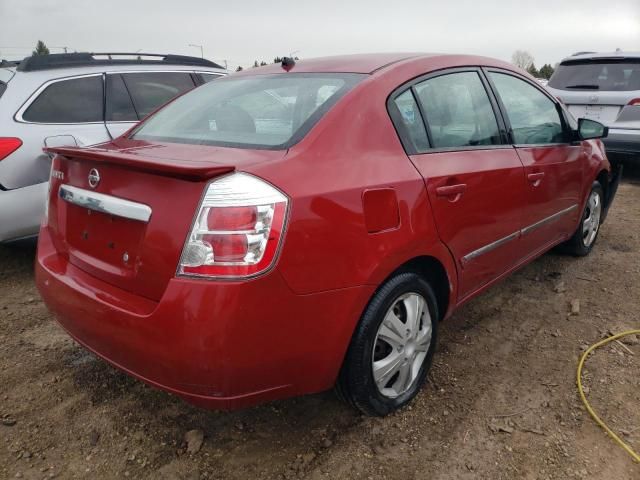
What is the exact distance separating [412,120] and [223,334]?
1278 millimetres

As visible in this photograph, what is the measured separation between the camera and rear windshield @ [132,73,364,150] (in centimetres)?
204

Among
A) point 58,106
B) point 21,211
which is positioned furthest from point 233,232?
point 58,106

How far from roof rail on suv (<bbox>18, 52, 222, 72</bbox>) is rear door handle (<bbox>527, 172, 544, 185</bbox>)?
344 cm

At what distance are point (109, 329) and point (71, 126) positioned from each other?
2565 mm

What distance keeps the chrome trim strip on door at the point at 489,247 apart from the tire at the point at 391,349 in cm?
31

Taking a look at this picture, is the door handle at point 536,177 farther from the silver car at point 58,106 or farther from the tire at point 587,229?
the silver car at point 58,106

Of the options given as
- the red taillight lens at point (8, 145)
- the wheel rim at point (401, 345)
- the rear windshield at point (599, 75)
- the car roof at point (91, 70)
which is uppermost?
the rear windshield at point (599, 75)

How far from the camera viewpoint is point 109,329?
6.03 ft

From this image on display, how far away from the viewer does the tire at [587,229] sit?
4.11m

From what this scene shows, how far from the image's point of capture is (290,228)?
1.67 m

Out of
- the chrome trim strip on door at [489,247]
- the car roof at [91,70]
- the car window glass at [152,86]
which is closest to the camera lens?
the chrome trim strip on door at [489,247]

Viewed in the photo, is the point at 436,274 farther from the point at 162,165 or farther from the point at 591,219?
the point at 591,219

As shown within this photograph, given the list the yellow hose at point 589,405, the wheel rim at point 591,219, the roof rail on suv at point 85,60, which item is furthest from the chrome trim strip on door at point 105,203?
the wheel rim at point 591,219

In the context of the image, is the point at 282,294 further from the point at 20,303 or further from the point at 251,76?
the point at 20,303
